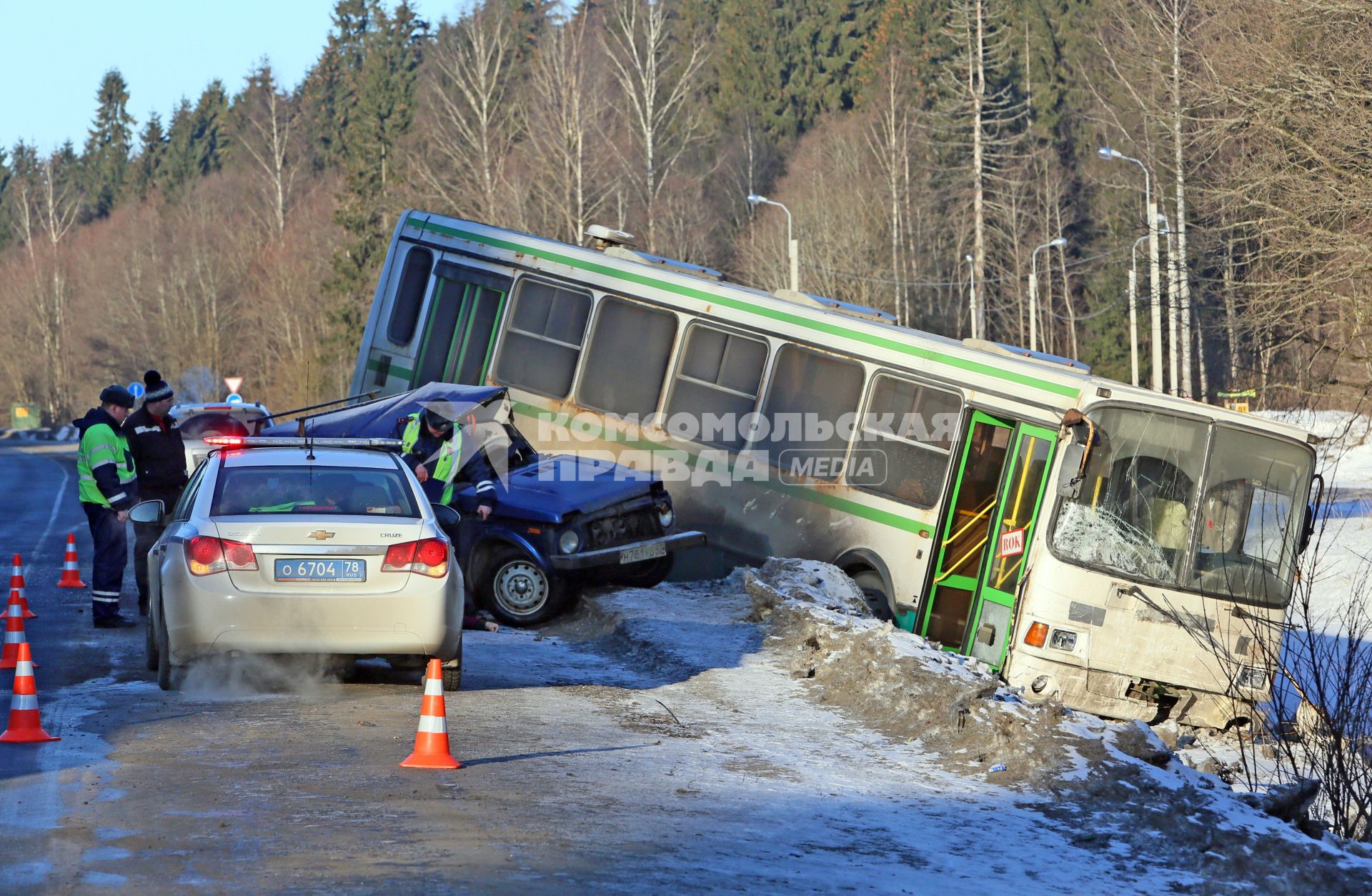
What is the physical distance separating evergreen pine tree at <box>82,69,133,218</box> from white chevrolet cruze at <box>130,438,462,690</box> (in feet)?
371

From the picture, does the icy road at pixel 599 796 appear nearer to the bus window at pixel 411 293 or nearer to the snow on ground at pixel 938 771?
the snow on ground at pixel 938 771

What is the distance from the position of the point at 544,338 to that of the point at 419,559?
A: 7694 millimetres

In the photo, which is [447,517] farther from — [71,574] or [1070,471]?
[71,574]

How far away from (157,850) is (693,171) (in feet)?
230

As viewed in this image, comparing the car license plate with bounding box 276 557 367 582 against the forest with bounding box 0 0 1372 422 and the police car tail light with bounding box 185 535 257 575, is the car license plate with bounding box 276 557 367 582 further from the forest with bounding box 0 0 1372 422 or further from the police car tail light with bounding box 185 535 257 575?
the forest with bounding box 0 0 1372 422

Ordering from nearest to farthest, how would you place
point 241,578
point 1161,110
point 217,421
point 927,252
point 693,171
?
point 241,578 < point 217,421 < point 1161,110 < point 927,252 < point 693,171

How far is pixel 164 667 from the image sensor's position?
9.10 metres

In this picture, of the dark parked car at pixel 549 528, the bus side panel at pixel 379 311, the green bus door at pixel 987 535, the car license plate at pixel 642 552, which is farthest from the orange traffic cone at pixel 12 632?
the bus side panel at pixel 379 311

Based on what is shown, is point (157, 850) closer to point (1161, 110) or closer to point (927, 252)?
point (1161, 110)

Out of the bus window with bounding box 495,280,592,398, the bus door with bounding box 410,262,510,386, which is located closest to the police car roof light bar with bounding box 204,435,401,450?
the bus window with bounding box 495,280,592,398

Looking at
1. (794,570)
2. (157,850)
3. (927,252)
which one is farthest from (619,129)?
(157,850)

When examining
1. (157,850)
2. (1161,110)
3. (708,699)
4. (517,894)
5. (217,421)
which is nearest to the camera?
(517,894)

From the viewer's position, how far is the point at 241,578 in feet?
28.4

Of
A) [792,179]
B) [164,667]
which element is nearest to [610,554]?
[164,667]
